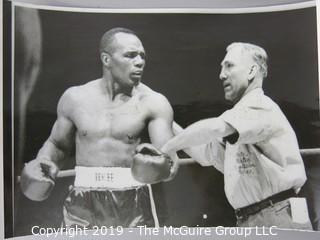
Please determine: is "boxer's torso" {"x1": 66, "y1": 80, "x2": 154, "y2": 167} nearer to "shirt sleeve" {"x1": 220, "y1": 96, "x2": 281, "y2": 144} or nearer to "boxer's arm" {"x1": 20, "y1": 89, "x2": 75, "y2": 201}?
"boxer's arm" {"x1": 20, "y1": 89, "x2": 75, "y2": 201}

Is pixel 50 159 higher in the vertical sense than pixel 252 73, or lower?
lower

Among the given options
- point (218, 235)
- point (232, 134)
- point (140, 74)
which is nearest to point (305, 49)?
point (232, 134)

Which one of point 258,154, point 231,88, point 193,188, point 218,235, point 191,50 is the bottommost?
point 218,235

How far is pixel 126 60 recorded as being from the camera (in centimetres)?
125

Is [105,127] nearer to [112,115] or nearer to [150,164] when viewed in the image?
A: [112,115]

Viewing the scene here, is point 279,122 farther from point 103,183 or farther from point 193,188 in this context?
point 103,183

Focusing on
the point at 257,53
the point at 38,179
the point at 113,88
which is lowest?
the point at 38,179

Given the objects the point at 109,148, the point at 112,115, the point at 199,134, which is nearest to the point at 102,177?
the point at 109,148

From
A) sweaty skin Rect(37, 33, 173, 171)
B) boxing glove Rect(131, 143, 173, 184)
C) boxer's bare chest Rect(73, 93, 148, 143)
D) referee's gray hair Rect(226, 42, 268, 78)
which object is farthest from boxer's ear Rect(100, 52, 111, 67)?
referee's gray hair Rect(226, 42, 268, 78)

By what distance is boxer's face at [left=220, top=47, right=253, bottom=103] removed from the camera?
1254 mm

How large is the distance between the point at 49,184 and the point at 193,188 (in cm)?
44

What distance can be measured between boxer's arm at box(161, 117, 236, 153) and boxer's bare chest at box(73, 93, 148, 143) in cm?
11

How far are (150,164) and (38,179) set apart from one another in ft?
1.12

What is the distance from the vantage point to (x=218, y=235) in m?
1.23
